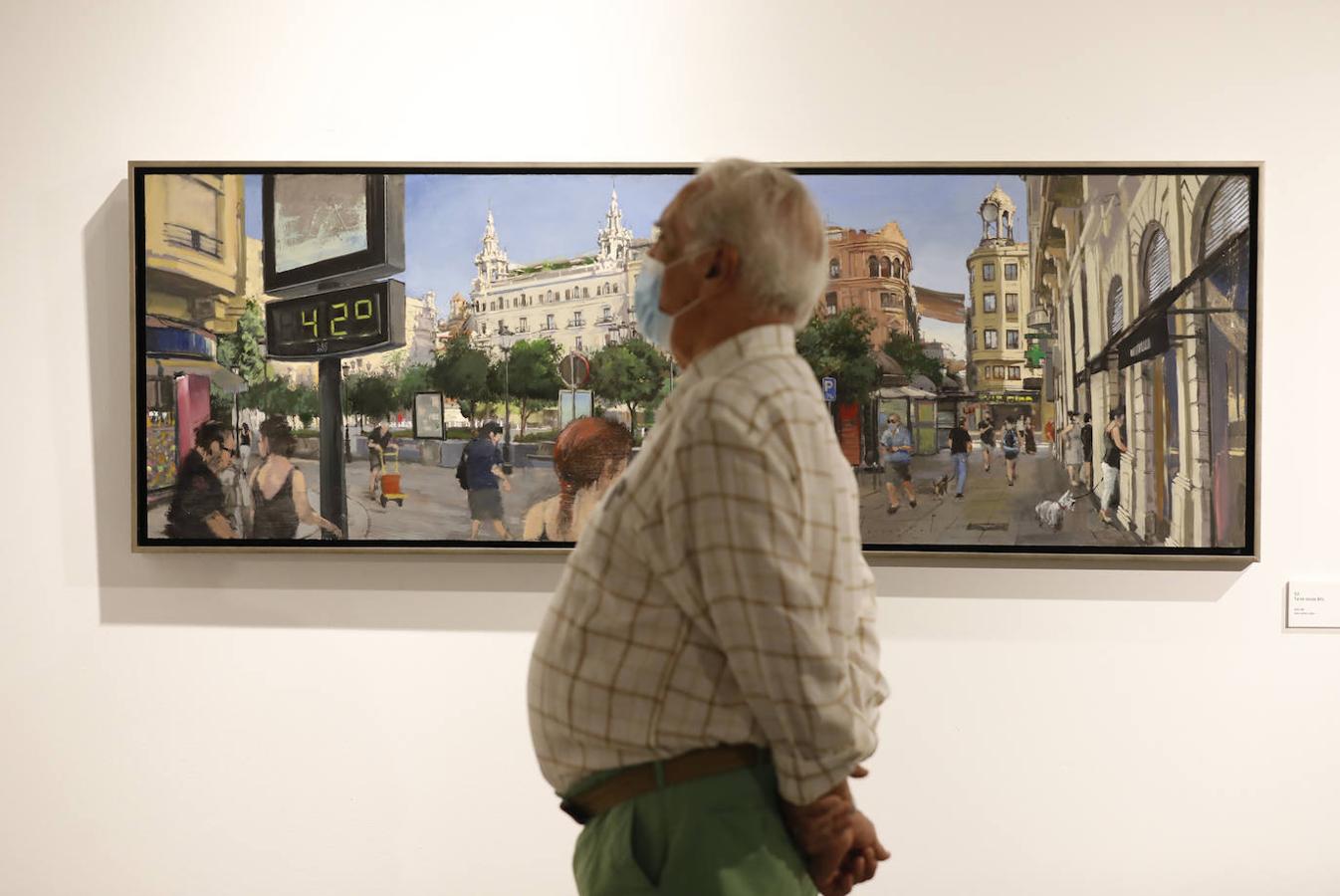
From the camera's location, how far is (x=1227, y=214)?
2.43 metres

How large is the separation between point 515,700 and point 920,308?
1.37m

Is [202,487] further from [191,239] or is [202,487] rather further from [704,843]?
[704,843]

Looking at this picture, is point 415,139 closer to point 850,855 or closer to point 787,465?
point 787,465

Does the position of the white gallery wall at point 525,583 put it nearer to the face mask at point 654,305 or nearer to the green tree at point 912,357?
the green tree at point 912,357

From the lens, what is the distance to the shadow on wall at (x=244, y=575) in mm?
2592

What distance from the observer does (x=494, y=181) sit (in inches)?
100.0

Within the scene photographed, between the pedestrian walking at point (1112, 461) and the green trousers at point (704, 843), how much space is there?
146cm

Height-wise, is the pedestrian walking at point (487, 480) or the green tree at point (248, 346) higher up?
the green tree at point (248, 346)

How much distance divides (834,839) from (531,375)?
4.84 ft

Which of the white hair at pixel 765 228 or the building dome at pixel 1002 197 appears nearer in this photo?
the white hair at pixel 765 228

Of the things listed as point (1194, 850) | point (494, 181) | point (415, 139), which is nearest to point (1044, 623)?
point (1194, 850)

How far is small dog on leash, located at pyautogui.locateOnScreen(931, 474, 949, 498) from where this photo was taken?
2508 millimetres

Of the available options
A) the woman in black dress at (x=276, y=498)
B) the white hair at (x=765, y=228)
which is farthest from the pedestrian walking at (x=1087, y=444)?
the woman in black dress at (x=276, y=498)

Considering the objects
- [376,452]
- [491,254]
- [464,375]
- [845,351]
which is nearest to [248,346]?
[376,452]
